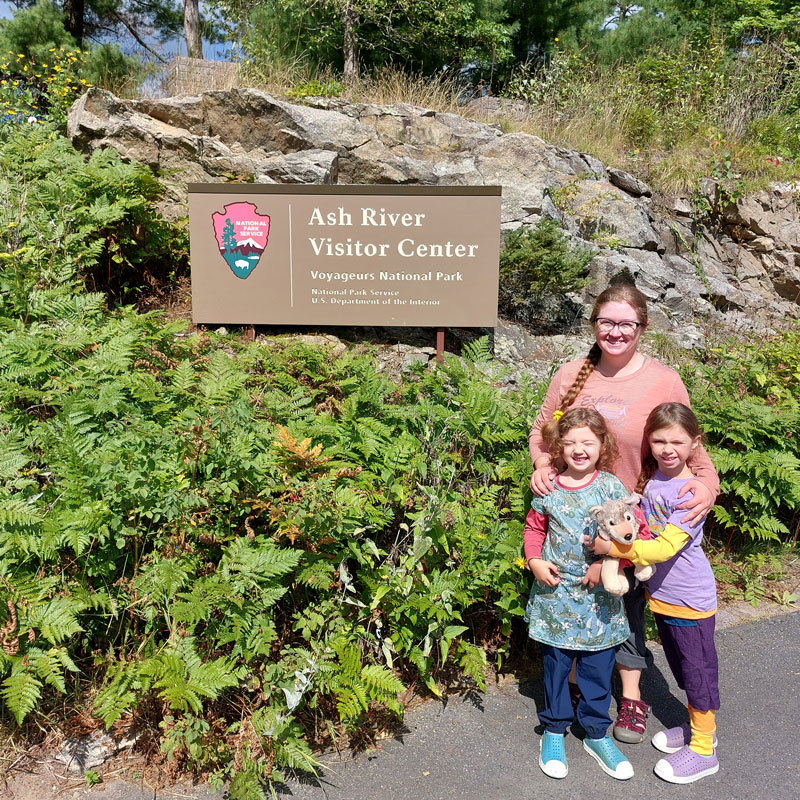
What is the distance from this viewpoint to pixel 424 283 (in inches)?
228

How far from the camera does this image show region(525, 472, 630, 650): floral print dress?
101 inches

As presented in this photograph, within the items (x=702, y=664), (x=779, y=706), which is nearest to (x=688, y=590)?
(x=702, y=664)

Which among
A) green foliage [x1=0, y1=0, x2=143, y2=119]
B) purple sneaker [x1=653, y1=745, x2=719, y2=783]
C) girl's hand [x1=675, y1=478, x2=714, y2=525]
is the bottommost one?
purple sneaker [x1=653, y1=745, x2=719, y2=783]

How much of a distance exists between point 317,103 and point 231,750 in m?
7.42

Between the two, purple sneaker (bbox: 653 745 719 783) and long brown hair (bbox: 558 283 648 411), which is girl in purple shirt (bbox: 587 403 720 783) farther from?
long brown hair (bbox: 558 283 648 411)

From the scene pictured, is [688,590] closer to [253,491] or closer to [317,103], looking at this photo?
[253,491]

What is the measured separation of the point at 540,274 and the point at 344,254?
6.77 feet

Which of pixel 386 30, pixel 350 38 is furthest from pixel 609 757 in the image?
pixel 386 30

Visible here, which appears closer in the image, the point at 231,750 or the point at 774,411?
the point at 231,750

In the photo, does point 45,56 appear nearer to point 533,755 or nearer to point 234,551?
point 234,551

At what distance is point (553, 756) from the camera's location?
263 cm

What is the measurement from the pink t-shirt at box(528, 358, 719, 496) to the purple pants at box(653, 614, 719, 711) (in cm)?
54

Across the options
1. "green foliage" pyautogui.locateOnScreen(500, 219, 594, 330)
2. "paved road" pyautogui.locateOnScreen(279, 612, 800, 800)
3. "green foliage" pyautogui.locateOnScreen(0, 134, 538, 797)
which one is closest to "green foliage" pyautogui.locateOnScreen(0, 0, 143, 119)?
"green foliage" pyautogui.locateOnScreen(500, 219, 594, 330)

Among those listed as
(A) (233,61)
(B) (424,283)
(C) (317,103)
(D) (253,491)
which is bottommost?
(D) (253,491)
